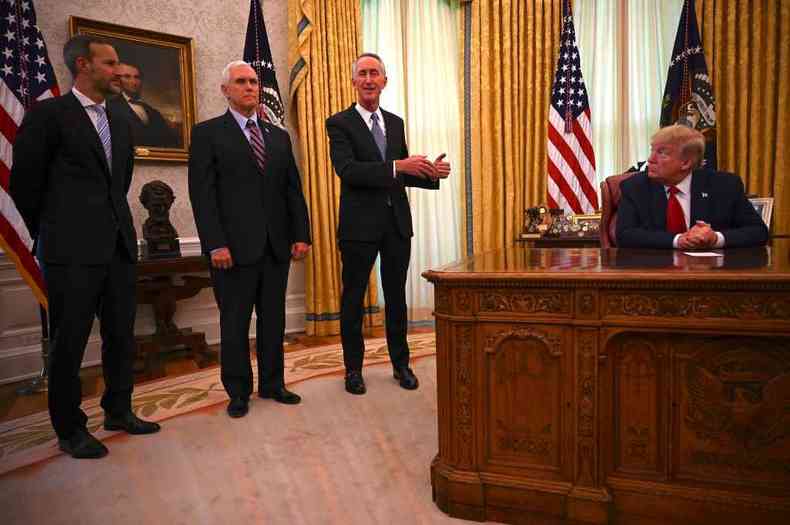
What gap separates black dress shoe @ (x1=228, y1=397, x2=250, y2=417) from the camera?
9.08ft

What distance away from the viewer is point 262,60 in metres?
4.53

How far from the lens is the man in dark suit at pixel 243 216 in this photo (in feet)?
8.77

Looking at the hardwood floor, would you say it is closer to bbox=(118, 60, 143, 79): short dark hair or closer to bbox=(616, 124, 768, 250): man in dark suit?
bbox=(118, 60, 143, 79): short dark hair

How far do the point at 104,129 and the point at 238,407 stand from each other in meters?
1.46

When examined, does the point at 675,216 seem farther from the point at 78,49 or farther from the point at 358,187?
the point at 78,49

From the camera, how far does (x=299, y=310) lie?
5074mm

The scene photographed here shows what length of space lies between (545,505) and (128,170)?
2.26m

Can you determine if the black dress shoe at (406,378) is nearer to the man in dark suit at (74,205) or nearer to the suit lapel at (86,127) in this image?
the man in dark suit at (74,205)

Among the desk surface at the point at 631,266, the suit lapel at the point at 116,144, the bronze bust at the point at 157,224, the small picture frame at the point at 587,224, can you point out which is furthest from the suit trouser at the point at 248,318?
the small picture frame at the point at 587,224

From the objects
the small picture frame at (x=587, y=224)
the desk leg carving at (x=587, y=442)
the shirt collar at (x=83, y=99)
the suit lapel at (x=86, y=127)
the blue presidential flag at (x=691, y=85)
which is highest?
the blue presidential flag at (x=691, y=85)

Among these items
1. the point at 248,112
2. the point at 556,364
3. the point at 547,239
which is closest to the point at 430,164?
the point at 248,112

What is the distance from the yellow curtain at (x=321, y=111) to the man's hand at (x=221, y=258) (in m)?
2.19

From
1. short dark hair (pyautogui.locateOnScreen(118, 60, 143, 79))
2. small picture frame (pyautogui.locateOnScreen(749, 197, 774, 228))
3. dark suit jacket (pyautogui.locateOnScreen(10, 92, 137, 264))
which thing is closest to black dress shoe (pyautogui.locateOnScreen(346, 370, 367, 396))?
dark suit jacket (pyautogui.locateOnScreen(10, 92, 137, 264))

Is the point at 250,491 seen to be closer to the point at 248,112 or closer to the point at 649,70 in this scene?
the point at 248,112
